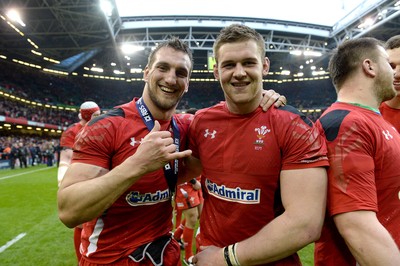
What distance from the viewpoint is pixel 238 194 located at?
1807 mm

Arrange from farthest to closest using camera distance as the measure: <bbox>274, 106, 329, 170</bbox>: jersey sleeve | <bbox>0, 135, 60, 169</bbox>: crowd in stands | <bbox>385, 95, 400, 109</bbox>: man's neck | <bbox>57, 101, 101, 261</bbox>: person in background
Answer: <bbox>0, 135, 60, 169</bbox>: crowd in stands
<bbox>57, 101, 101, 261</bbox>: person in background
<bbox>385, 95, 400, 109</bbox>: man's neck
<bbox>274, 106, 329, 170</bbox>: jersey sleeve

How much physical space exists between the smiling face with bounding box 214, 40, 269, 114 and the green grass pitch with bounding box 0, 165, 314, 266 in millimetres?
3700

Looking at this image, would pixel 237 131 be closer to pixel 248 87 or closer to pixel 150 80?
pixel 248 87

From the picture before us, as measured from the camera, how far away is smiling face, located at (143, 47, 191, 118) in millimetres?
2279

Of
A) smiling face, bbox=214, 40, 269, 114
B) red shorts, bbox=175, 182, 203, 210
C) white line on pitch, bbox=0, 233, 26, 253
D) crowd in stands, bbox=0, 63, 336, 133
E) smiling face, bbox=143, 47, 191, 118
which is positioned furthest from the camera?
crowd in stands, bbox=0, 63, 336, 133

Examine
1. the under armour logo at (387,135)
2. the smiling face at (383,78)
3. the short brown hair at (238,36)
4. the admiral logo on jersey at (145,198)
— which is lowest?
the admiral logo on jersey at (145,198)

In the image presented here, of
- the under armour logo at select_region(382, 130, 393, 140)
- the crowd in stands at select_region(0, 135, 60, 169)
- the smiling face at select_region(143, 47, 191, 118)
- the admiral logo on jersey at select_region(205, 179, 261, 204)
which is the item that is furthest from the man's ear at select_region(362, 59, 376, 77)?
the crowd in stands at select_region(0, 135, 60, 169)

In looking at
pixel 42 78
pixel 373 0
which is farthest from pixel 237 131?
pixel 42 78

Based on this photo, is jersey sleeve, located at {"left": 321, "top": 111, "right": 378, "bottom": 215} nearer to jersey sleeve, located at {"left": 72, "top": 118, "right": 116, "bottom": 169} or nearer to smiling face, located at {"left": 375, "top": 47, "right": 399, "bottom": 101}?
smiling face, located at {"left": 375, "top": 47, "right": 399, "bottom": 101}

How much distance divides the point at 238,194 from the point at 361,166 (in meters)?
0.73

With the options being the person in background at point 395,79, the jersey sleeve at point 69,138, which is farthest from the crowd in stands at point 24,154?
the person in background at point 395,79

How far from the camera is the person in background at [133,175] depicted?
65.8 inches

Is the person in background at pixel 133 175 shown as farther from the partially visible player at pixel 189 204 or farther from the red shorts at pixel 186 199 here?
the red shorts at pixel 186 199

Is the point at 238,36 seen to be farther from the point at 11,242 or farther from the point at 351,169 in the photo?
the point at 11,242
